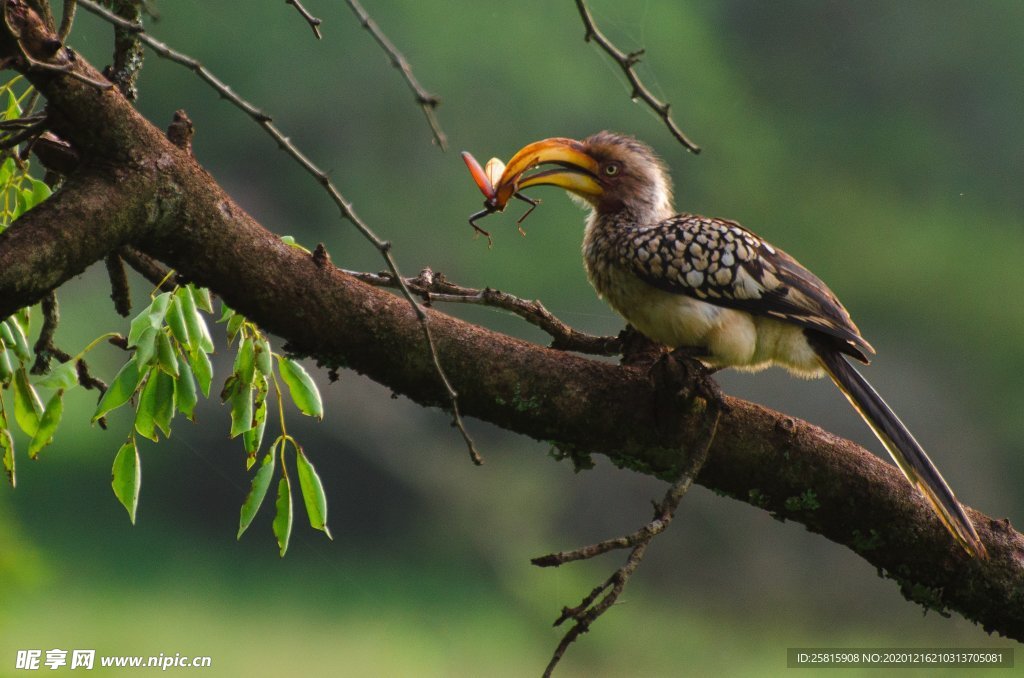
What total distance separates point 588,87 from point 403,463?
128cm

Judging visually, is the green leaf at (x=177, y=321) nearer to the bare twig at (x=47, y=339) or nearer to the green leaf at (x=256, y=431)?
the green leaf at (x=256, y=431)

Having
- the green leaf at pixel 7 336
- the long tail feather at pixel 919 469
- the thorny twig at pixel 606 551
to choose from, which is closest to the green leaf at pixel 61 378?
the green leaf at pixel 7 336

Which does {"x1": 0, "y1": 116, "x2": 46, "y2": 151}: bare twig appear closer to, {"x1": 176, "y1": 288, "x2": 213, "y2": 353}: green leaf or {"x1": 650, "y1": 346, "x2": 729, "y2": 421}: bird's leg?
{"x1": 176, "y1": 288, "x2": 213, "y2": 353}: green leaf

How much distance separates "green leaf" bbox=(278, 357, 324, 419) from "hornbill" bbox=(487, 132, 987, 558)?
1.29 feet

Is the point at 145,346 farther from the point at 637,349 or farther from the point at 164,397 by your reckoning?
the point at 637,349

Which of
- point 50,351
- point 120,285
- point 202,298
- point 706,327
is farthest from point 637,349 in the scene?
point 50,351

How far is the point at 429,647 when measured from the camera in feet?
9.70

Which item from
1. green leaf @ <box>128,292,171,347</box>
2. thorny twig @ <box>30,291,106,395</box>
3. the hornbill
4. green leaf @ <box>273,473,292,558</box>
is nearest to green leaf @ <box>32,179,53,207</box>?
thorny twig @ <box>30,291,106,395</box>

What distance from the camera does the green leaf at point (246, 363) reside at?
119 centimetres

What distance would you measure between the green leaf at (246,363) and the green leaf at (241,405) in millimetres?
13

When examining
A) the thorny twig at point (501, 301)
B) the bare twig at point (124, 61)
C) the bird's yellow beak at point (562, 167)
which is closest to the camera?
the bare twig at point (124, 61)

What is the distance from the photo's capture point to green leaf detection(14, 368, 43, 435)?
3.95 feet

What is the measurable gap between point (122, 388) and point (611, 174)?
84cm

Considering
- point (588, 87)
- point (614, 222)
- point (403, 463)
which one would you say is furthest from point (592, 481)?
point (614, 222)
